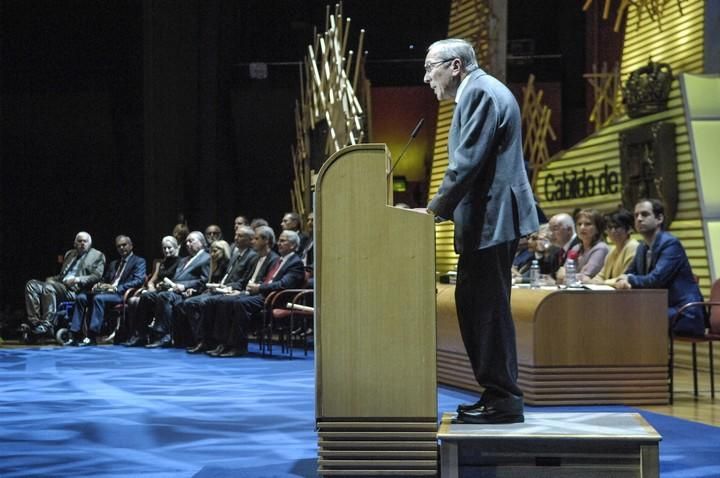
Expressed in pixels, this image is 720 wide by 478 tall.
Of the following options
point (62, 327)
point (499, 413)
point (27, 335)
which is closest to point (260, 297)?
point (62, 327)

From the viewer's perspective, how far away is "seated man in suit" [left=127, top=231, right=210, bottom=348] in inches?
413

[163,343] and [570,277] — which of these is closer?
[570,277]

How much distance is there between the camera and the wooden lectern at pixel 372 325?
135 inches

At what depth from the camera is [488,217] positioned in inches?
133

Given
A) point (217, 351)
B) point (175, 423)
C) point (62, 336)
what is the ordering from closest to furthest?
point (175, 423) < point (217, 351) < point (62, 336)

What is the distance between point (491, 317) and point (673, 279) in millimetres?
3000

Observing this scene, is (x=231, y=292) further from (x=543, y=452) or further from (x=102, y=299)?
(x=543, y=452)

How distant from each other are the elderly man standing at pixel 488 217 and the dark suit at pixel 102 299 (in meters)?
8.18

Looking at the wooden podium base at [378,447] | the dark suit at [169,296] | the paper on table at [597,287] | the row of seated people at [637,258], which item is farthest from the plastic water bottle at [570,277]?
the dark suit at [169,296]

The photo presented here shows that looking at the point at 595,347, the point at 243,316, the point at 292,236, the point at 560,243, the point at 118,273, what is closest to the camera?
the point at 595,347

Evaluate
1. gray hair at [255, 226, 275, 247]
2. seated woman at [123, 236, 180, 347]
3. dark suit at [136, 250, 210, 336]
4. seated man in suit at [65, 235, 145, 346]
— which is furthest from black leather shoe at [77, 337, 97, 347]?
gray hair at [255, 226, 275, 247]

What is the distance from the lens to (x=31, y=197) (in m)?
14.5

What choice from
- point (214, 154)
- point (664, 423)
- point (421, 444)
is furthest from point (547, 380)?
point (214, 154)

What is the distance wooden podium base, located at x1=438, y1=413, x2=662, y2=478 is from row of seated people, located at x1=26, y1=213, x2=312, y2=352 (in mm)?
6008
